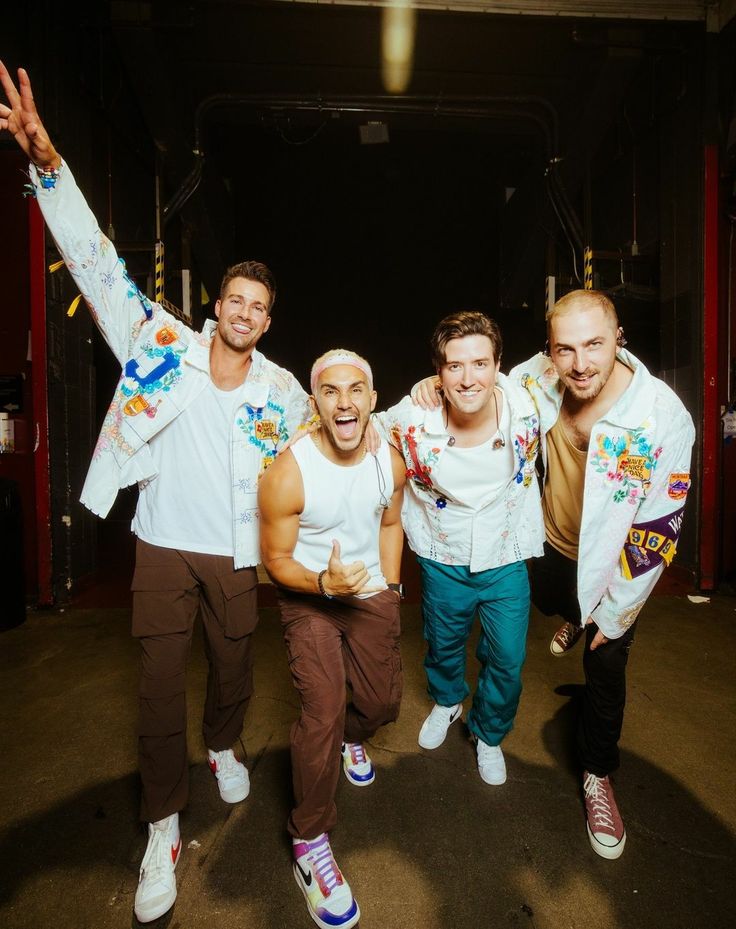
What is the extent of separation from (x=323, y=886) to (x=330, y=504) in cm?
122

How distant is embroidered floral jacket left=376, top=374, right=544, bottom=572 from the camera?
224cm

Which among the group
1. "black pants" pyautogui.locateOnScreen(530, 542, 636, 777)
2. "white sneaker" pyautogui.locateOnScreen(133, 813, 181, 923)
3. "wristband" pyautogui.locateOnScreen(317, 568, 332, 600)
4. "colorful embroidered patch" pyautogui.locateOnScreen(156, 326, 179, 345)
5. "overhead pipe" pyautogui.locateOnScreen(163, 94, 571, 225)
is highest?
"overhead pipe" pyautogui.locateOnScreen(163, 94, 571, 225)

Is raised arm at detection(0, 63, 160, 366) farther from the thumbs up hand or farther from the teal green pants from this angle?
the teal green pants

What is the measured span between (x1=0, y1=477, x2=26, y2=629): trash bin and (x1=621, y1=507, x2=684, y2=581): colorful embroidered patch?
3952 mm

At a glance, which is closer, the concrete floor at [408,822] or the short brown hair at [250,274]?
the concrete floor at [408,822]

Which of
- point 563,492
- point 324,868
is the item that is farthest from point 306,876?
point 563,492

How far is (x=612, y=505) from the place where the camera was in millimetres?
2033

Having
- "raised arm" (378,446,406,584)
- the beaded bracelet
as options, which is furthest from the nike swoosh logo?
the beaded bracelet

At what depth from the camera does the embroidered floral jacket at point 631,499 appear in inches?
78.4

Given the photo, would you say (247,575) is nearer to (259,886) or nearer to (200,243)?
(259,886)

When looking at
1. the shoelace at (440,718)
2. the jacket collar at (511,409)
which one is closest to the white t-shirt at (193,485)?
the jacket collar at (511,409)

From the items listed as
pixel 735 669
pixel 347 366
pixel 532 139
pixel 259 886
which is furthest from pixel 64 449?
pixel 532 139

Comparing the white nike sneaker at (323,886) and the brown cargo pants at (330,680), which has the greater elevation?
the brown cargo pants at (330,680)

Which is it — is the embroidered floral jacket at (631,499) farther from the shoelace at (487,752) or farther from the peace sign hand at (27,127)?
the peace sign hand at (27,127)
